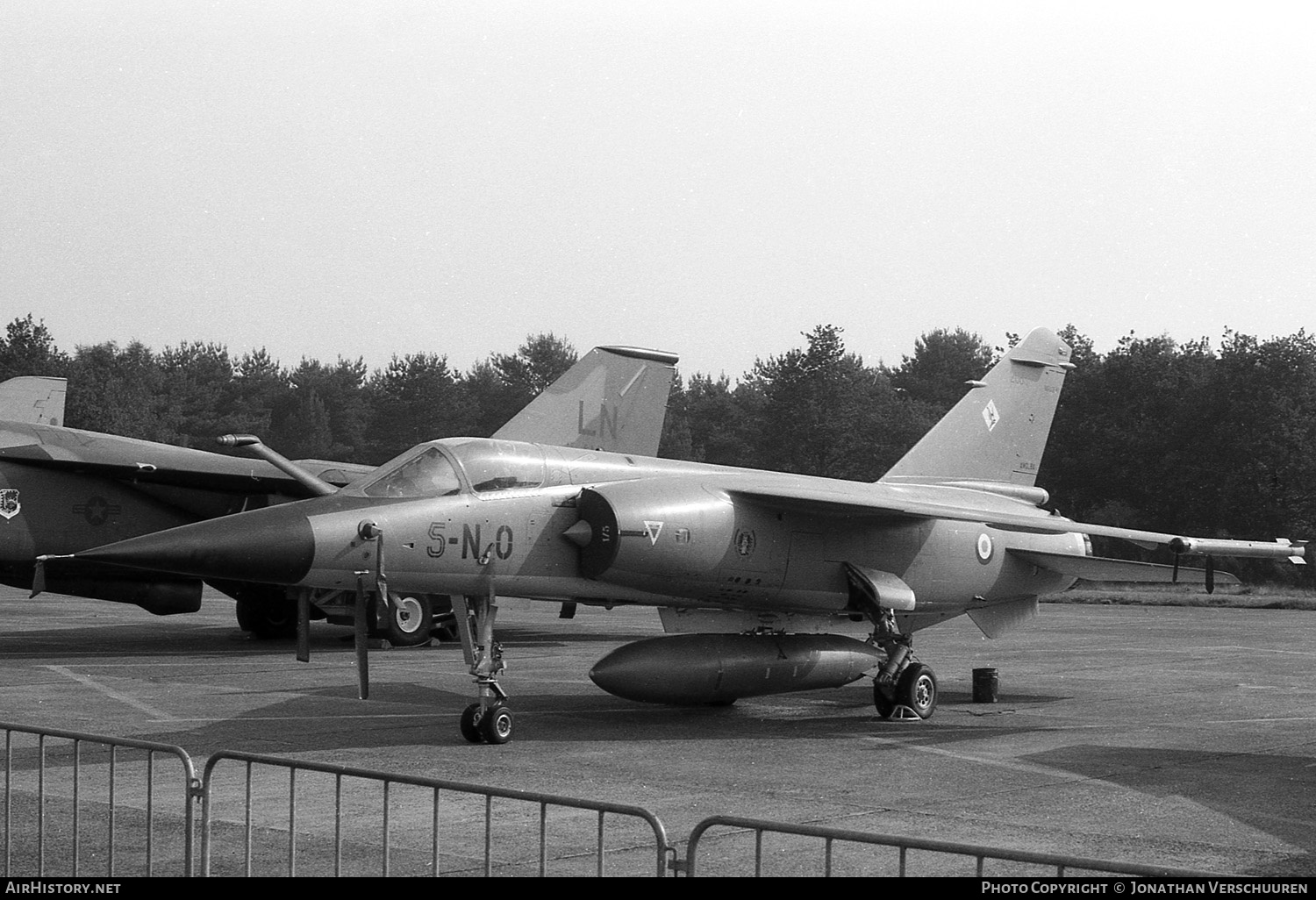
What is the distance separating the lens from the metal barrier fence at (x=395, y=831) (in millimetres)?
7062

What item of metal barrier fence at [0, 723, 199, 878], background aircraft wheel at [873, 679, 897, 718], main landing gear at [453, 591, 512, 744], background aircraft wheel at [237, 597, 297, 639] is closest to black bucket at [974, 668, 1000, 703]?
background aircraft wheel at [873, 679, 897, 718]

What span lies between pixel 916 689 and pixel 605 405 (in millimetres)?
5880

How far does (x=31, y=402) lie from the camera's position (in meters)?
25.7

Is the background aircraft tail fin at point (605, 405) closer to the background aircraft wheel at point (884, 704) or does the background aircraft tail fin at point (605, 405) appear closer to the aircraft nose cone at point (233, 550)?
the background aircraft wheel at point (884, 704)

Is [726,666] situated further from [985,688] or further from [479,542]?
[985,688]

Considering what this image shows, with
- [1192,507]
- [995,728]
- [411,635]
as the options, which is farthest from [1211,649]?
[1192,507]

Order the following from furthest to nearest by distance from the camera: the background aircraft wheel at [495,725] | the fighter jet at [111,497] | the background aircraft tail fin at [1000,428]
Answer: the fighter jet at [111,497], the background aircraft tail fin at [1000,428], the background aircraft wheel at [495,725]

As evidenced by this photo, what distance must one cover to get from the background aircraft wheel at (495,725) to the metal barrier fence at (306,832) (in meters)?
1.79

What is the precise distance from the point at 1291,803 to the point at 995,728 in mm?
3980

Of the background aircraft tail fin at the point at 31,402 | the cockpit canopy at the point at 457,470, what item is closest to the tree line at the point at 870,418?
the background aircraft tail fin at the point at 31,402

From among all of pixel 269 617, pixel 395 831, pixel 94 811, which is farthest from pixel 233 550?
pixel 269 617

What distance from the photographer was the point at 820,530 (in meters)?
14.1

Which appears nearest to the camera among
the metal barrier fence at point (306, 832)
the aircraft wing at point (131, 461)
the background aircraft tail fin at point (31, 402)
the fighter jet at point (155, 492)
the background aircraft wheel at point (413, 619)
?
the metal barrier fence at point (306, 832)

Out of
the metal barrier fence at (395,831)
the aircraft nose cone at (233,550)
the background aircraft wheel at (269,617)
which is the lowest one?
the background aircraft wheel at (269,617)
